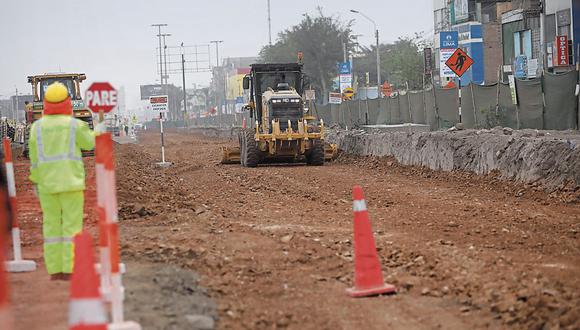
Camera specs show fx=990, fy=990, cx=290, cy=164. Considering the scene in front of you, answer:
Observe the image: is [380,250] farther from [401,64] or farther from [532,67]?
[401,64]

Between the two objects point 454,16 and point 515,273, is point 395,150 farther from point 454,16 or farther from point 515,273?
point 454,16

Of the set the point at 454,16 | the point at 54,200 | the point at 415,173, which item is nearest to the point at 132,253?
the point at 54,200

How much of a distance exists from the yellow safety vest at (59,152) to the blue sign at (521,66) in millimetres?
47449

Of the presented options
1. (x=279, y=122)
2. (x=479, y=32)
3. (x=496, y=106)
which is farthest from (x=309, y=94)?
(x=479, y=32)

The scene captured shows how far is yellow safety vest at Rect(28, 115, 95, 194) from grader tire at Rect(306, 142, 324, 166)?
63.8 feet

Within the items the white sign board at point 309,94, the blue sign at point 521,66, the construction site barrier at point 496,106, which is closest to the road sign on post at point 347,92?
the blue sign at point 521,66

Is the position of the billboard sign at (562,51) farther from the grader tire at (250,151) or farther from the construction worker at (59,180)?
the construction worker at (59,180)

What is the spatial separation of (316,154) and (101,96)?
20305 millimetres

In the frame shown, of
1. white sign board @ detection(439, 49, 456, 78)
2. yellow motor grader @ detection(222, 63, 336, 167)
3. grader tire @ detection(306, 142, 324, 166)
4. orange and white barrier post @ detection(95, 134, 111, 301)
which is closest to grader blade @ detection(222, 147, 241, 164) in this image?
yellow motor grader @ detection(222, 63, 336, 167)

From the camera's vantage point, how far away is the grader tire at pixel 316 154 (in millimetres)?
29359

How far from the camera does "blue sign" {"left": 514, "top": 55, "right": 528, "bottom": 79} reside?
5512 centimetres

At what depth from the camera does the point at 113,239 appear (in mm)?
7535

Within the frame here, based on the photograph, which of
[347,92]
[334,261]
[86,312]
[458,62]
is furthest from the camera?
[347,92]

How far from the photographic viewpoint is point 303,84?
30.7 meters
